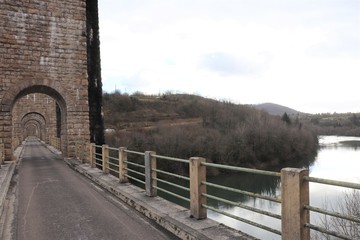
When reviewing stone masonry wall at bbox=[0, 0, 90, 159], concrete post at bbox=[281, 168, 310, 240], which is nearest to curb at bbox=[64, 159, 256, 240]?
concrete post at bbox=[281, 168, 310, 240]

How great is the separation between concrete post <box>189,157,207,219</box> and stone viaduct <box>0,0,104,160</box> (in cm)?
1332

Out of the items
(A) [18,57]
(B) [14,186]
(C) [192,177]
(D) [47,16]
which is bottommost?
(B) [14,186]

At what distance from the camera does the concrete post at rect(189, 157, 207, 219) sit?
5.34 metres

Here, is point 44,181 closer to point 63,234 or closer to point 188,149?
point 63,234

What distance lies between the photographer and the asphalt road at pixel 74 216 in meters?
5.42

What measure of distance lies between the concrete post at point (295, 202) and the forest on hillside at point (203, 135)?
107ft

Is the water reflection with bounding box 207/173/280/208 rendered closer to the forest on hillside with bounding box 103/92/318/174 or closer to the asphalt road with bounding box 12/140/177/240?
the forest on hillside with bounding box 103/92/318/174

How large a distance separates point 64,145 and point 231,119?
190 feet

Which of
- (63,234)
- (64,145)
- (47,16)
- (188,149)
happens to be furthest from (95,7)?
(188,149)

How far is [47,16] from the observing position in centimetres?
1689

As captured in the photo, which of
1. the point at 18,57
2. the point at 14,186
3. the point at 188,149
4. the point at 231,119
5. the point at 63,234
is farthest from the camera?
the point at 231,119

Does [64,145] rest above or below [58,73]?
below

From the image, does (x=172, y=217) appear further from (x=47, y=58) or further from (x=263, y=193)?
(x=263, y=193)

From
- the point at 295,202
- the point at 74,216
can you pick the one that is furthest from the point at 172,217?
the point at 295,202
